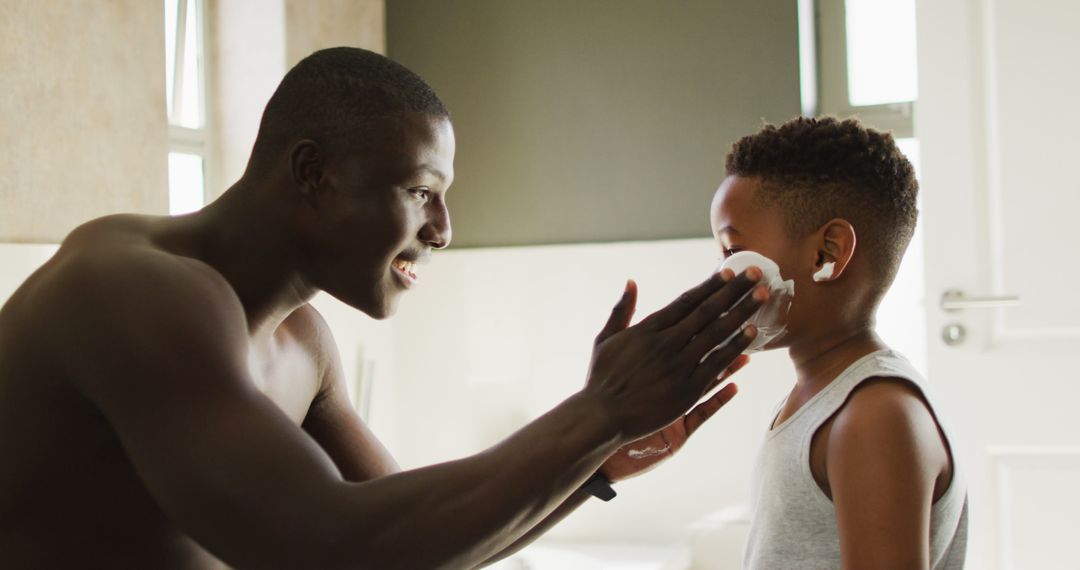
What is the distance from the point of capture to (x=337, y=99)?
1.17 m

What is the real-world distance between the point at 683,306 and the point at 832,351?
0.35m

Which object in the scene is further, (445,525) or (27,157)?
(27,157)

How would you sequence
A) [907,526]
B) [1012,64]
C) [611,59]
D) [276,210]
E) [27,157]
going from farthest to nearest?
[611,59] < [1012,64] < [27,157] < [276,210] < [907,526]

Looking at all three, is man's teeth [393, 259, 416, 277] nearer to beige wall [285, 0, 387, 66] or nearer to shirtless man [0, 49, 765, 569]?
shirtless man [0, 49, 765, 569]

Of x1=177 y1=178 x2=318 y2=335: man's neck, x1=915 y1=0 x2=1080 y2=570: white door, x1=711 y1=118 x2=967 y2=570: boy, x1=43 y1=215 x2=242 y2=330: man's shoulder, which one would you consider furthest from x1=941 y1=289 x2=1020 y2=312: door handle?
x1=43 y1=215 x2=242 y2=330: man's shoulder

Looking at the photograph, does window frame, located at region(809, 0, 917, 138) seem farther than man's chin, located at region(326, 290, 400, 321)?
Yes

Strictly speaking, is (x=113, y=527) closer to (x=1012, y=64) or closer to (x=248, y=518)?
(x=248, y=518)

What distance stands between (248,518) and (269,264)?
376 millimetres

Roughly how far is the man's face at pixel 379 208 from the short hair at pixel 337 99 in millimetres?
18

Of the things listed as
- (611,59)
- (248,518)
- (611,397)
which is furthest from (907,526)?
(611,59)

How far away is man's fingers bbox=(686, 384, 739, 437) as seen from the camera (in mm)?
1290

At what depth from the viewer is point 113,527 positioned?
108cm

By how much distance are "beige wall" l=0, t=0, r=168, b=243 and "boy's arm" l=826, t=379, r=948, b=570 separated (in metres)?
1.57

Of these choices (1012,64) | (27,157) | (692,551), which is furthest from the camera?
(692,551)
